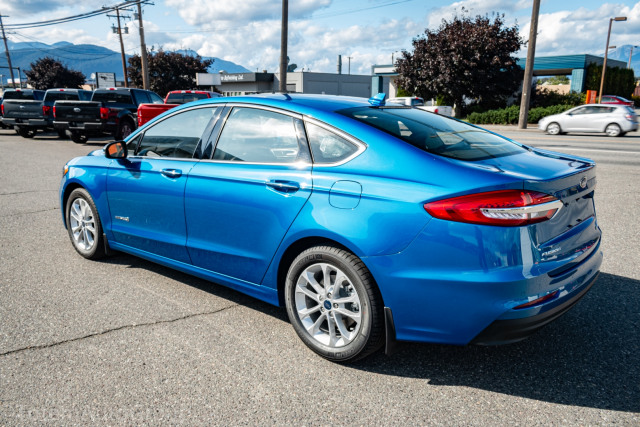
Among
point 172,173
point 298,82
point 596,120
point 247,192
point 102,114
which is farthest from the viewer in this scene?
point 298,82

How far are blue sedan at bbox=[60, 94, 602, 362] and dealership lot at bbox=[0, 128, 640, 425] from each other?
0.29m

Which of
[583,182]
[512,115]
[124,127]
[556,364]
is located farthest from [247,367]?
[512,115]

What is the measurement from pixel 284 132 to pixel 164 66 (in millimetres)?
59280

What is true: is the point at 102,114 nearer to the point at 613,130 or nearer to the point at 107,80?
the point at 613,130

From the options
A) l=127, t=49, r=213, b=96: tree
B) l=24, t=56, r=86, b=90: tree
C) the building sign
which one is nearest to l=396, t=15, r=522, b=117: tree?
l=127, t=49, r=213, b=96: tree

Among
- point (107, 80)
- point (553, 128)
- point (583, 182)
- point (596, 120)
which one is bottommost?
point (553, 128)

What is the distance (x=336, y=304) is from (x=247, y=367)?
657mm

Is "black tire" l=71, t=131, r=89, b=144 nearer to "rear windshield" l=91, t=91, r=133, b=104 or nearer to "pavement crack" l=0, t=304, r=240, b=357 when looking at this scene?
"rear windshield" l=91, t=91, r=133, b=104

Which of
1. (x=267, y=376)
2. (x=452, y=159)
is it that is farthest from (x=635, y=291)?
(x=267, y=376)

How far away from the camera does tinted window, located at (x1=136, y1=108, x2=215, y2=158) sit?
4004 mm

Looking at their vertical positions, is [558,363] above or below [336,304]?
below

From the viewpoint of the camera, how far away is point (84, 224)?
198 inches

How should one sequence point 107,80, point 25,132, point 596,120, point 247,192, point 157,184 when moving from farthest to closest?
point 107,80, point 25,132, point 596,120, point 157,184, point 247,192

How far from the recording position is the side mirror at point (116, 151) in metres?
4.38
